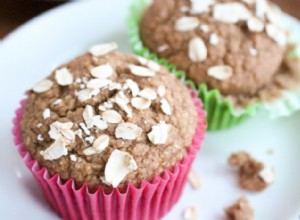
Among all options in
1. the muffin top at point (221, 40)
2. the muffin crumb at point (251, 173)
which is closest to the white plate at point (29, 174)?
the muffin crumb at point (251, 173)

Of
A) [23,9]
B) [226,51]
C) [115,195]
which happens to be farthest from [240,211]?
Answer: [23,9]

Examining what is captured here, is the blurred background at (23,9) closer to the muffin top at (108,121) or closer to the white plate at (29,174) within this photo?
the white plate at (29,174)

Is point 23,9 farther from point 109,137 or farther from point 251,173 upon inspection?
point 251,173

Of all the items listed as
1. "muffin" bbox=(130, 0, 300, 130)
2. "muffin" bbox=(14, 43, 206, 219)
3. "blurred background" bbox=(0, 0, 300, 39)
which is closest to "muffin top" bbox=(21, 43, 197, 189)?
"muffin" bbox=(14, 43, 206, 219)

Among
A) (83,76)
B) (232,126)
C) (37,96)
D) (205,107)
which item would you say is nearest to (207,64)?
(205,107)

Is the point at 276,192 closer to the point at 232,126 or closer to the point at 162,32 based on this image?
the point at 232,126
